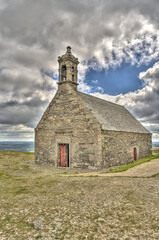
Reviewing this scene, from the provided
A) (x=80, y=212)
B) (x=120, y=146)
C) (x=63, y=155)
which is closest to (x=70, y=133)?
(x=63, y=155)

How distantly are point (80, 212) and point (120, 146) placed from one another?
1388 cm

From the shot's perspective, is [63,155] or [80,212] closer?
[80,212]

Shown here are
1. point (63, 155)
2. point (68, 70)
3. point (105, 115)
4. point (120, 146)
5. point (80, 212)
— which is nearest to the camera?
point (80, 212)

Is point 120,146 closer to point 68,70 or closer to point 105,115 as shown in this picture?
point 105,115

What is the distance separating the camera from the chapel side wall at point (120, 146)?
54.9 ft

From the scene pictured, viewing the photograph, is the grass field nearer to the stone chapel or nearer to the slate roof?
the stone chapel

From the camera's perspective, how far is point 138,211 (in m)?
5.96

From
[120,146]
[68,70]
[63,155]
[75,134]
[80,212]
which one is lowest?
[80,212]

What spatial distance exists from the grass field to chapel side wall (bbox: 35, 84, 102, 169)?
7352 millimetres

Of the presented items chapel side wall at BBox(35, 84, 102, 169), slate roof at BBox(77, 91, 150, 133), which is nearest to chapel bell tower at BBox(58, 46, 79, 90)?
chapel side wall at BBox(35, 84, 102, 169)

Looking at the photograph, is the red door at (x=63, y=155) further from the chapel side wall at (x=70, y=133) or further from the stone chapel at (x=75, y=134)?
the chapel side wall at (x=70, y=133)

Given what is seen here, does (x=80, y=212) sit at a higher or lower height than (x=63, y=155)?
lower

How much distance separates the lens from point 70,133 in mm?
18047

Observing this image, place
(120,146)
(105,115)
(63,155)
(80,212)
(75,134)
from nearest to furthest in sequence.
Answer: (80,212)
(75,134)
(63,155)
(120,146)
(105,115)
